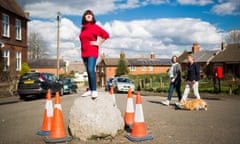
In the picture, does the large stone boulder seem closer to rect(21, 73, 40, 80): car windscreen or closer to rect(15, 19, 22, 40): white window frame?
rect(21, 73, 40, 80): car windscreen

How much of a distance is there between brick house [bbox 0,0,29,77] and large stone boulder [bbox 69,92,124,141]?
1799 centimetres

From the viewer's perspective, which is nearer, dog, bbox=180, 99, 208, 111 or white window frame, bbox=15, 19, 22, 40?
dog, bbox=180, 99, 208, 111

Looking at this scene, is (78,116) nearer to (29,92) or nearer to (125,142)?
(125,142)

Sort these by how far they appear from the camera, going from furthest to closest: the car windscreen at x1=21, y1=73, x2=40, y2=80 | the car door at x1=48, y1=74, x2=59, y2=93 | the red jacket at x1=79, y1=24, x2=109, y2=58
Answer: the car door at x1=48, y1=74, x2=59, y2=93
the car windscreen at x1=21, y1=73, x2=40, y2=80
the red jacket at x1=79, y1=24, x2=109, y2=58

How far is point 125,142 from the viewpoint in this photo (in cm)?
523

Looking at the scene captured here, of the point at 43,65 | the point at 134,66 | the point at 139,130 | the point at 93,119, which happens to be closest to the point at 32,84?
the point at 93,119

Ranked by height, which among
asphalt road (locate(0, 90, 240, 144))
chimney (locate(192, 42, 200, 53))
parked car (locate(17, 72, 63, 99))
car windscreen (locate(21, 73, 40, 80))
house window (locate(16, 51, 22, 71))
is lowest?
asphalt road (locate(0, 90, 240, 144))

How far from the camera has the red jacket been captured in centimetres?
564

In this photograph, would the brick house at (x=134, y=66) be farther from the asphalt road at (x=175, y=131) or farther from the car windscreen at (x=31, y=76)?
the asphalt road at (x=175, y=131)

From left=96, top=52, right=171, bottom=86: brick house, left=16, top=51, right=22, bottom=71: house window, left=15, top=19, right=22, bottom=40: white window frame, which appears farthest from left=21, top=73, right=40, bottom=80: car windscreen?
left=96, top=52, right=171, bottom=86: brick house

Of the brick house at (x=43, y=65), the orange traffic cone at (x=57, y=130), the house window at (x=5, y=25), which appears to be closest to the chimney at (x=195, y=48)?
the brick house at (x=43, y=65)

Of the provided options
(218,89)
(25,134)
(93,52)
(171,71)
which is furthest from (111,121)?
(218,89)

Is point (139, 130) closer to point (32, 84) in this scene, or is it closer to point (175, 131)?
point (175, 131)

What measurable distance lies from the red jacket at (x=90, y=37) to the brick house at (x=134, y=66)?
61.7 metres
